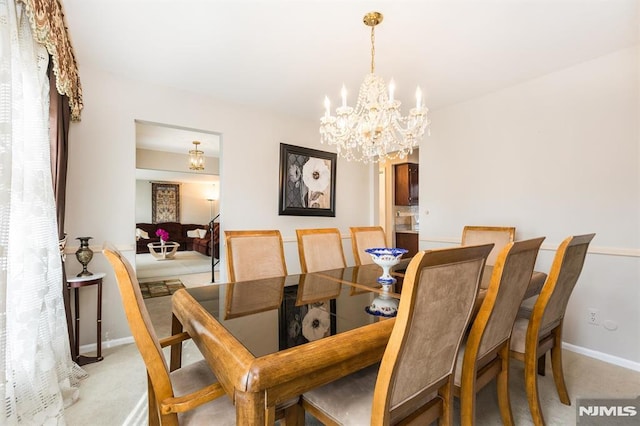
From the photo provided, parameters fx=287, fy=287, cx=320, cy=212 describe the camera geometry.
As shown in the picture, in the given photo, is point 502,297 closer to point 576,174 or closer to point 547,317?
point 547,317

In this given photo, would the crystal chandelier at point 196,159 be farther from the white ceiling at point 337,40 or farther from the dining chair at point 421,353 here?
the dining chair at point 421,353

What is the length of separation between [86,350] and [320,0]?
3.24 meters

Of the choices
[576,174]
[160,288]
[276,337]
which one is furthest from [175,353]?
[160,288]

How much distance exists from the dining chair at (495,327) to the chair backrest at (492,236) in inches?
47.8

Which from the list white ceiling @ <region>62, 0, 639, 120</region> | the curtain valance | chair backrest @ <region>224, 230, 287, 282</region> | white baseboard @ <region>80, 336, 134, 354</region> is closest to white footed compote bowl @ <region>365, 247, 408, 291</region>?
chair backrest @ <region>224, 230, 287, 282</region>

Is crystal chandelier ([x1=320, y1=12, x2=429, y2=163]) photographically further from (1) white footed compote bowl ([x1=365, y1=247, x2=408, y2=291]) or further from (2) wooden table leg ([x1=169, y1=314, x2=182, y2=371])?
(2) wooden table leg ([x1=169, y1=314, x2=182, y2=371])

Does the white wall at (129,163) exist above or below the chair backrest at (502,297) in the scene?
above

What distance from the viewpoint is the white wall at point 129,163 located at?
2.50 metres

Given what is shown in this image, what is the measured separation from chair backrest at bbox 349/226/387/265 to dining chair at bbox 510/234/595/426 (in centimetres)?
129

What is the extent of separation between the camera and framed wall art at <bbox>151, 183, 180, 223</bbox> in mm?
9328

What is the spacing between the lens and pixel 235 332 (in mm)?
1031

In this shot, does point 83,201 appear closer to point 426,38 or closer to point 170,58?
point 170,58

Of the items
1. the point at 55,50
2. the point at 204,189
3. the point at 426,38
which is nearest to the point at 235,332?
the point at 55,50

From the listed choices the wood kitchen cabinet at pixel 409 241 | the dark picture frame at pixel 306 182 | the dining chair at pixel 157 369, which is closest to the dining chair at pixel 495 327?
the dining chair at pixel 157 369
